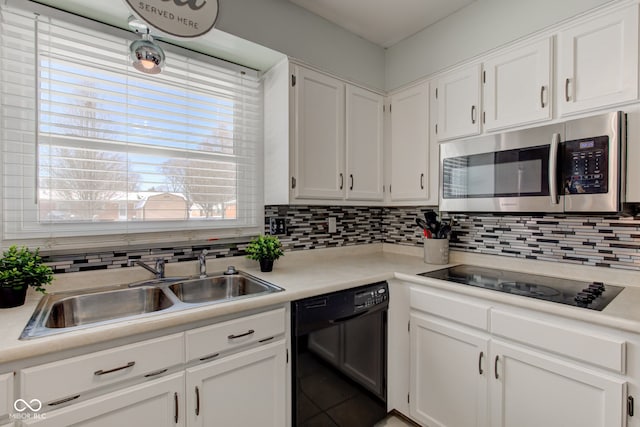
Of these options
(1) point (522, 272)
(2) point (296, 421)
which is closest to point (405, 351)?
(2) point (296, 421)

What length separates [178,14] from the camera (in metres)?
1.22

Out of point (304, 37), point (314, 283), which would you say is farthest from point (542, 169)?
point (304, 37)

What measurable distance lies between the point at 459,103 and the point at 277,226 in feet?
4.66

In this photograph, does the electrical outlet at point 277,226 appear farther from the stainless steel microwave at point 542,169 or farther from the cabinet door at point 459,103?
the cabinet door at point 459,103

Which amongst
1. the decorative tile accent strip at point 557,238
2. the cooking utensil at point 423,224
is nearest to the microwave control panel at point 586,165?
the decorative tile accent strip at point 557,238

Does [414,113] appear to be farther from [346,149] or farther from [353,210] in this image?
→ [353,210]

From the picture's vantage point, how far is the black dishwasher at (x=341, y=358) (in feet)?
4.68

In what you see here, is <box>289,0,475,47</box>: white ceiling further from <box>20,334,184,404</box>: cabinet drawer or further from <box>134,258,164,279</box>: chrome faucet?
<box>20,334,184,404</box>: cabinet drawer

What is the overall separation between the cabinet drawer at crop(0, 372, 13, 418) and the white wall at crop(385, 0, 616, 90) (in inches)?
98.8

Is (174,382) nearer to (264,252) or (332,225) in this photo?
(264,252)

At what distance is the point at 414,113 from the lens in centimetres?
219

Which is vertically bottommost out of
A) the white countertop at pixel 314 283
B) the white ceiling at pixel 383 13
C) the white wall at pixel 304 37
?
the white countertop at pixel 314 283

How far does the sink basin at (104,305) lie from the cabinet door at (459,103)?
6.17ft

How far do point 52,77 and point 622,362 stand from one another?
2.61m
